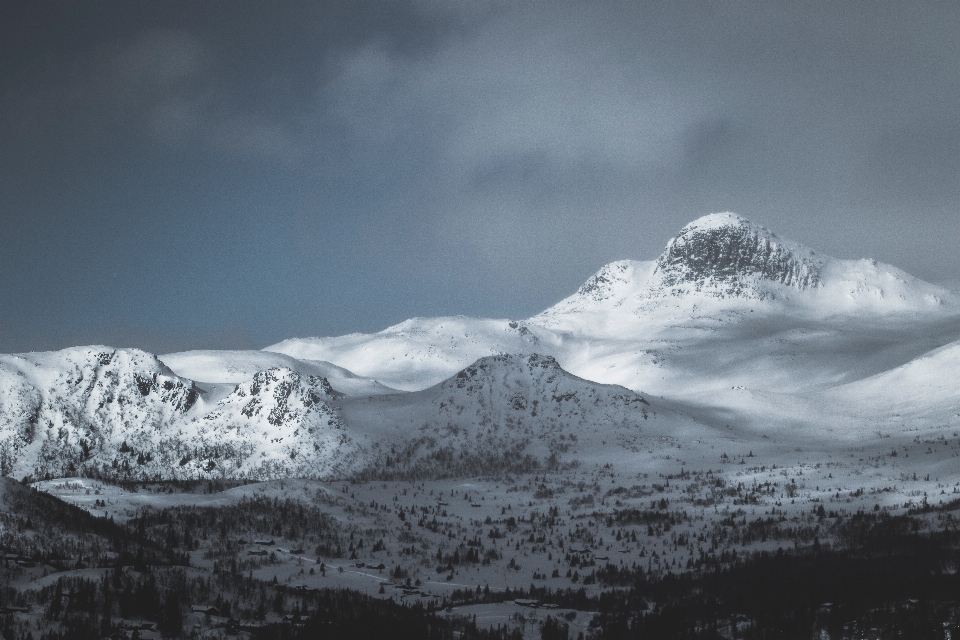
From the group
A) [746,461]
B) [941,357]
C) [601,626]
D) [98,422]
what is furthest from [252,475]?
[941,357]

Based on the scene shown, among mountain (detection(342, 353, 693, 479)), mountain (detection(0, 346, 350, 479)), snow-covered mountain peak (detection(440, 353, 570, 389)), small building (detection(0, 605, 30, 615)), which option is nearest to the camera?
small building (detection(0, 605, 30, 615))

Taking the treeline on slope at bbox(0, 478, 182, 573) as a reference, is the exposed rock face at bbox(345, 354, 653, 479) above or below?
above

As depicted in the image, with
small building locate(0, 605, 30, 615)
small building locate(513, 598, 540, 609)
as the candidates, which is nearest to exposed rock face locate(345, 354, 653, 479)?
small building locate(513, 598, 540, 609)

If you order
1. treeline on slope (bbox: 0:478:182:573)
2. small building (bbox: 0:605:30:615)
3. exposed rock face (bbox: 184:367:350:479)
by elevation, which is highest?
exposed rock face (bbox: 184:367:350:479)

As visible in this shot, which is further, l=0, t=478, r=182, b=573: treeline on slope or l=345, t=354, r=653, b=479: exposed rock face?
l=345, t=354, r=653, b=479: exposed rock face

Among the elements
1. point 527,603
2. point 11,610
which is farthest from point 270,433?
point 11,610

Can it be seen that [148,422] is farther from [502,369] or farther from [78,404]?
[502,369]

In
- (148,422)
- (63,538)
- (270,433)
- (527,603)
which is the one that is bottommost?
(527,603)

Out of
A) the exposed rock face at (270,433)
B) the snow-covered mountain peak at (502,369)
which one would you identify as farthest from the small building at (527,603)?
the snow-covered mountain peak at (502,369)

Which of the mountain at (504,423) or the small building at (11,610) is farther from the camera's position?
the mountain at (504,423)

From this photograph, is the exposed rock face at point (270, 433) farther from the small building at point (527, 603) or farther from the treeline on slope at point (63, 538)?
the small building at point (527, 603)

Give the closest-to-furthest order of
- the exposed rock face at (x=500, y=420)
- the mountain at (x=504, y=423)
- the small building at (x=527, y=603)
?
the small building at (x=527, y=603), the mountain at (x=504, y=423), the exposed rock face at (x=500, y=420)

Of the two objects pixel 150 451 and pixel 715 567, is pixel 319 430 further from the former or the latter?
pixel 715 567

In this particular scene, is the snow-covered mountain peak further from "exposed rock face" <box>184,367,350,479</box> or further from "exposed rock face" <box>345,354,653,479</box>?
"exposed rock face" <box>184,367,350,479</box>
